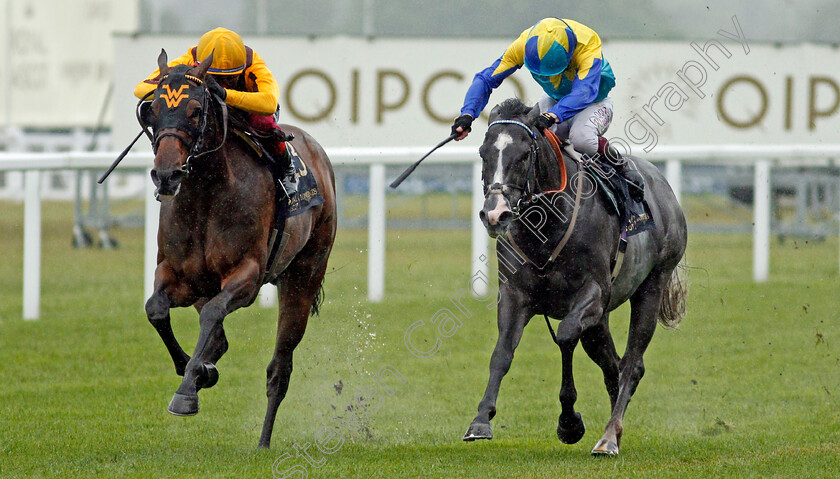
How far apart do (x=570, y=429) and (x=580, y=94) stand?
4.81 ft

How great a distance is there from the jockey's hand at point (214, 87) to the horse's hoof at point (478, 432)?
1.70 meters

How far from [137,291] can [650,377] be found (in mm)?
5823

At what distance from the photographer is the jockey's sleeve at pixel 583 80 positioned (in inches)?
199

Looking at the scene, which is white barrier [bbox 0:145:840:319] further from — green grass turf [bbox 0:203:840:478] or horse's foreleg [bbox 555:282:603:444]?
horse's foreleg [bbox 555:282:603:444]

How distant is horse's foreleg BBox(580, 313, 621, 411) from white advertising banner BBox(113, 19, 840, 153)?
903 centimetres

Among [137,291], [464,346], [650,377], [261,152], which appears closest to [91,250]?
[137,291]

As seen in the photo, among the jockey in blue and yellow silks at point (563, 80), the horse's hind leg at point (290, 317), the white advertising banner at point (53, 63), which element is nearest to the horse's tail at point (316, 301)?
the horse's hind leg at point (290, 317)

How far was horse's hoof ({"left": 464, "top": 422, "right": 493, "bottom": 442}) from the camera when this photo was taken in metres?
4.40

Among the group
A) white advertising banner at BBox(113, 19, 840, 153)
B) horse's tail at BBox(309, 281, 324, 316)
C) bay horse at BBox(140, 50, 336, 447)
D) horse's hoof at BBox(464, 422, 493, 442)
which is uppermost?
white advertising banner at BBox(113, 19, 840, 153)

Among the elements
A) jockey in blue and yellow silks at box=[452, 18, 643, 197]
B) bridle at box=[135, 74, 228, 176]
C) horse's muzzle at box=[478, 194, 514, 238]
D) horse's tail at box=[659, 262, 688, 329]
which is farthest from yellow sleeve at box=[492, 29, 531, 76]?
horse's tail at box=[659, 262, 688, 329]

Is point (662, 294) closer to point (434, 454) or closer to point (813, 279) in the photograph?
point (434, 454)

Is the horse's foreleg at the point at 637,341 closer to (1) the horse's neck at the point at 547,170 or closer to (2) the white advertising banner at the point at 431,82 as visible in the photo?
(1) the horse's neck at the point at 547,170

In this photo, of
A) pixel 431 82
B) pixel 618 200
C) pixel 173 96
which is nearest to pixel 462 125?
pixel 618 200

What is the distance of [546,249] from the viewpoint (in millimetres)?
4930
